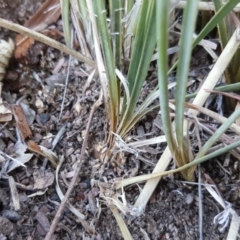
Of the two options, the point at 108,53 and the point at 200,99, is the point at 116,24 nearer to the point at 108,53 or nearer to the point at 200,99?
the point at 108,53

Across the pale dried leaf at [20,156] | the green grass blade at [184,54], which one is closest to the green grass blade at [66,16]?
the pale dried leaf at [20,156]

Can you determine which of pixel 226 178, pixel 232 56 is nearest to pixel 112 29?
pixel 232 56

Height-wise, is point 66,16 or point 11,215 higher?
point 66,16

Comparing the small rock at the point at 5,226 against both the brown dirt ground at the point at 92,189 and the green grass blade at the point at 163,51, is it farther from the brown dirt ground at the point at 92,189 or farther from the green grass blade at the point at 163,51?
the green grass blade at the point at 163,51

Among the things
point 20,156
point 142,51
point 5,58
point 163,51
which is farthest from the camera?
point 5,58

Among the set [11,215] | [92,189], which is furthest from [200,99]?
[11,215]
